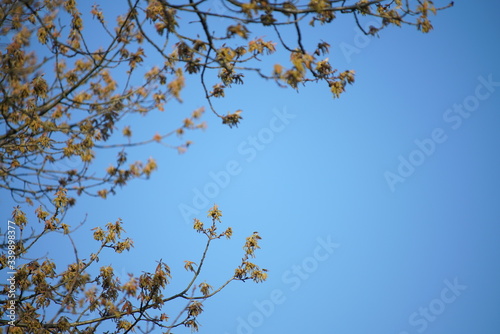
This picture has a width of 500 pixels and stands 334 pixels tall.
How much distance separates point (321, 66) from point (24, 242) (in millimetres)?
4480

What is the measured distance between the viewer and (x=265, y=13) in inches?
124

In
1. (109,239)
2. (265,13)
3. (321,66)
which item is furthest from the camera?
(109,239)

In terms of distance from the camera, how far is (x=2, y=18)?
15.0 ft

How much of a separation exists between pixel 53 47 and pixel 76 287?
314 centimetres

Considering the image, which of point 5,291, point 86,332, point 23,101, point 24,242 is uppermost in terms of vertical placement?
point 23,101

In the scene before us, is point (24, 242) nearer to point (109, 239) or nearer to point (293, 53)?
point (109, 239)

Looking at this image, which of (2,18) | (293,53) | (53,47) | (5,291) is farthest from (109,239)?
(293,53)

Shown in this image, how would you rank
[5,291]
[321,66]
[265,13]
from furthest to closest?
[5,291] → [321,66] → [265,13]

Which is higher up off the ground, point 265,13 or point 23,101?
point 23,101

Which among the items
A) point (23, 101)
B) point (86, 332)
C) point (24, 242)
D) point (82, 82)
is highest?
point (23, 101)

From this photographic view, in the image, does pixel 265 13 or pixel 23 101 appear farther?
pixel 23 101

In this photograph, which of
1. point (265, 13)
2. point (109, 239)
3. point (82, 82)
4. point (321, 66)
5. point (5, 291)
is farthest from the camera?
point (109, 239)

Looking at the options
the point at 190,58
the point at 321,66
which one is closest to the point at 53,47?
the point at 190,58

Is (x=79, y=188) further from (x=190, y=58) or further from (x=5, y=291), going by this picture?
(x=190, y=58)
